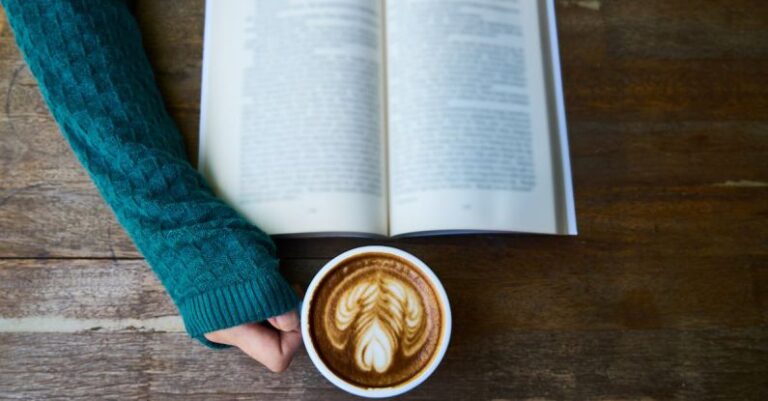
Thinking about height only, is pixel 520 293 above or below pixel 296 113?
below

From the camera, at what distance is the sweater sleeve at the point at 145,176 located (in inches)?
21.3

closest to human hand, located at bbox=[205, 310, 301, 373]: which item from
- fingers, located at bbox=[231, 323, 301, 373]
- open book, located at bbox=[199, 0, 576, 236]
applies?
fingers, located at bbox=[231, 323, 301, 373]

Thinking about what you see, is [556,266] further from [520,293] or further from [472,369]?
[472,369]

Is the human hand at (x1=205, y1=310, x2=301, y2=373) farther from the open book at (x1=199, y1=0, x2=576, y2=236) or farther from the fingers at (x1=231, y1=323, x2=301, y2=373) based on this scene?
the open book at (x1=199, y1=0, x2=576, y2=236)

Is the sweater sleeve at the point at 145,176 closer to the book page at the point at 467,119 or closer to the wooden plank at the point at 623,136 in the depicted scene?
the wooden plank at the point at 623,136

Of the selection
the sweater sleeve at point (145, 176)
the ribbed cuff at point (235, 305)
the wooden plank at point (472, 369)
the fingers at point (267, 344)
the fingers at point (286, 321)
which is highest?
the sweater sleeve at point (145, 176)

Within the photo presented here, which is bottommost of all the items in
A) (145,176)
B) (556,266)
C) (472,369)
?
(472,369)

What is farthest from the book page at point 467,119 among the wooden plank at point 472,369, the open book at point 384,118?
the wooden plank at point 472,369

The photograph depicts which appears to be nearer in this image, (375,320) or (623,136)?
(375,320)

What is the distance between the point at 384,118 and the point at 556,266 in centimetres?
29

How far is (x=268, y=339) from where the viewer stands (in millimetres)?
551

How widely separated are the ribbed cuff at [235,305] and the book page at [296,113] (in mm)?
85

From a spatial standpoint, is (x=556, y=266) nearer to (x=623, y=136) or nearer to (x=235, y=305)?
(x=623, y=136)

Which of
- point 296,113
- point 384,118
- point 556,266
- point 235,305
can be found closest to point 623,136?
point 556,266
